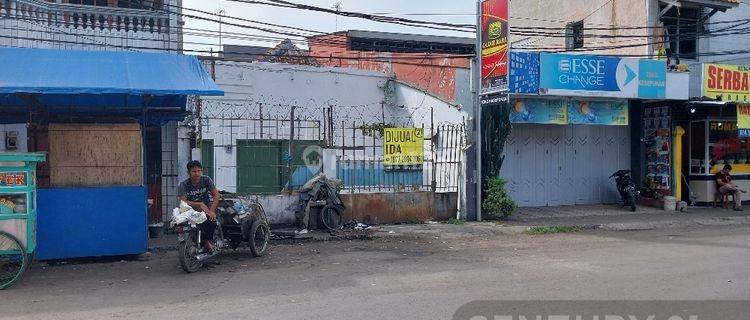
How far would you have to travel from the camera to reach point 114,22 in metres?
13.6

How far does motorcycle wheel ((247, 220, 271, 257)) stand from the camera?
10.3 meters

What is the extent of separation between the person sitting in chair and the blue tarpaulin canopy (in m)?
15.2

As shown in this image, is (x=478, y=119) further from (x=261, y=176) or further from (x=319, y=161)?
(x=261, y=176)

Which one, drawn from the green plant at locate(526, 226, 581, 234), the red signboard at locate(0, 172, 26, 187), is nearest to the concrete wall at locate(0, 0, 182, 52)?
the red signboard at locate(0, 172, 26, 187)

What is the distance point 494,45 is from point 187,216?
8680mm

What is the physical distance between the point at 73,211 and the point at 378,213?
266 inches

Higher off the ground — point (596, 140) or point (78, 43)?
point (78, 43)

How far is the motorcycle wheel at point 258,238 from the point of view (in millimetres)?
10281

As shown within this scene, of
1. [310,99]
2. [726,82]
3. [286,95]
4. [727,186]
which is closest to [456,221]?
[310,99]

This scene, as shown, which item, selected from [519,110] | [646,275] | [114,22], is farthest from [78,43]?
[646,275]

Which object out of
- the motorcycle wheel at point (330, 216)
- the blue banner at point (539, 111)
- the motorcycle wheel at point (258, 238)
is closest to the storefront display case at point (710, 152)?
the blue banner at point (539, 111)

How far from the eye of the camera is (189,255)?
8.99 meters

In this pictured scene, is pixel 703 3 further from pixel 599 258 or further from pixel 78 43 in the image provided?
pixel 78 43

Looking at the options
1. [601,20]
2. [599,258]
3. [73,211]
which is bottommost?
[599,258]
